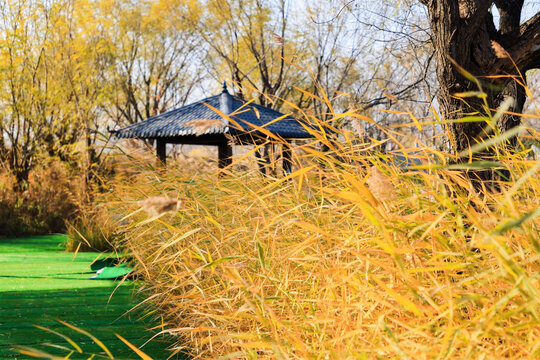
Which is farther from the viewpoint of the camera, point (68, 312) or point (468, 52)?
point (68, 312)

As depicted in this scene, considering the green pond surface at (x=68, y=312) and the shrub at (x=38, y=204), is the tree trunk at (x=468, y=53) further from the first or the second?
the shrub at (x=38, y=204)

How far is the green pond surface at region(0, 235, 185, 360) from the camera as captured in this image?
236 centimetres

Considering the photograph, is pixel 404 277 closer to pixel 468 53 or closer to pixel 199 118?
pixel 468 53

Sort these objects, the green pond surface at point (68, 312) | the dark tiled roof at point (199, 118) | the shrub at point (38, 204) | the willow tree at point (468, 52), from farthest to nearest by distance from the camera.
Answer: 1. the dark tiled roof at point (199, 118)
2. the shrub at point (38, 204)
3. the willow tree at point (468, 52)
4. the green pond surface at point (68, 312)

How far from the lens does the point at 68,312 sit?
118 inches

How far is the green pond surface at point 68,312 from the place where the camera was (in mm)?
2363

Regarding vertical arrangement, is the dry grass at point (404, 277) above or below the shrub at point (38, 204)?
above

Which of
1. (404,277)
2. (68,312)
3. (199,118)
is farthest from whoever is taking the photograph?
(199,118)

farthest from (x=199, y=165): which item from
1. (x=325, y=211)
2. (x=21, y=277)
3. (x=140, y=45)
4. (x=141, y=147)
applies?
(x=140, y=45)

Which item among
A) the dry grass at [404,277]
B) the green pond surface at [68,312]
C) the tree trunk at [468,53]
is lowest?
the green pond surface at [68,312]

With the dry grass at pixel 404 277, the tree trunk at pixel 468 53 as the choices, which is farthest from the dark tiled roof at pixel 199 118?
the dry grass at pixel 404 277

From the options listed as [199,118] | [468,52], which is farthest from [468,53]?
[199,118]

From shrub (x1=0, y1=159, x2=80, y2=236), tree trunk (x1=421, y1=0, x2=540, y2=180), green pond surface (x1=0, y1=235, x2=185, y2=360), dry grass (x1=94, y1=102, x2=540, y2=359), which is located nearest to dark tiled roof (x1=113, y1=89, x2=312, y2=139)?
shrub (x1=0, y1=159, x2=80, y2=236)

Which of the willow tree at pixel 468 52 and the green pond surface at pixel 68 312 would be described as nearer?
the green pond surface at pixel 68 312
